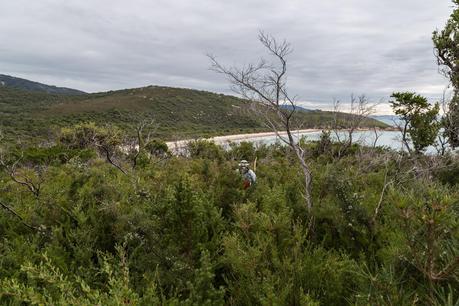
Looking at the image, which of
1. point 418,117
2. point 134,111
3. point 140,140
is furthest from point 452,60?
point 134,111

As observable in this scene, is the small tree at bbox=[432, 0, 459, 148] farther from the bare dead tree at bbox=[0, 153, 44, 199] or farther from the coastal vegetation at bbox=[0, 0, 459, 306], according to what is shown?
the bare dead tree at bbox=[0, 153, 44, 199]

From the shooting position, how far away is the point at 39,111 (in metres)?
70.2

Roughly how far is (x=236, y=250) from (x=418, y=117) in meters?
11.5

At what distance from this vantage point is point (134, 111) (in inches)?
3091

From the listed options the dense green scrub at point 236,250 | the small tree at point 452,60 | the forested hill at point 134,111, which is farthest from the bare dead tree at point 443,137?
the forested hill at point 134,111

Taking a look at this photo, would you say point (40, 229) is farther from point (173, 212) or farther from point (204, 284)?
point (204, 284)

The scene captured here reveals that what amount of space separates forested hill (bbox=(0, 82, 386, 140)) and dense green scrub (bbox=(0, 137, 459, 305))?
1866 inches

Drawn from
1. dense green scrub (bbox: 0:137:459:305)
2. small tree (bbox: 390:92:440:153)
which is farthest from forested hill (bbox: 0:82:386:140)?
dense green scrub (bbox: 0:137:459:305)

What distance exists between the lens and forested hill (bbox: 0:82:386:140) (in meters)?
60.2

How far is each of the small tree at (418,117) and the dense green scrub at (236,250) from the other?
312 inches

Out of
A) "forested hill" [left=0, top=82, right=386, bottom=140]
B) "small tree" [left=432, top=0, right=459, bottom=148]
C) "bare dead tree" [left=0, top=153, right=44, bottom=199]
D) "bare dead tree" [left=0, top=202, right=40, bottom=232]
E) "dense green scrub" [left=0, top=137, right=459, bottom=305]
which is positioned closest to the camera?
"dense green scrub" [left=0, top=137, right=459, bottom=305]

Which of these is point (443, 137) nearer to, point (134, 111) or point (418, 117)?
point (418, 117)

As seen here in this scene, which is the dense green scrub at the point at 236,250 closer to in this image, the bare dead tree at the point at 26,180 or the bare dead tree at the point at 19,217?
the bare dead tree at the point at 19,217

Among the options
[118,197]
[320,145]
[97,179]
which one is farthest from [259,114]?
[320,145]
